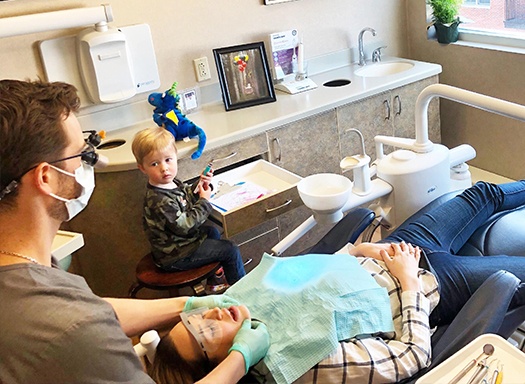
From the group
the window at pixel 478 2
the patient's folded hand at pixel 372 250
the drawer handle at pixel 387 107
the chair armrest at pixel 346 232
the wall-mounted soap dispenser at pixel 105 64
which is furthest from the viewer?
the window at pixel 478 2

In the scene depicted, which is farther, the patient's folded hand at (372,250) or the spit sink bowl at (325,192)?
the spit sink bowl at (325,192)

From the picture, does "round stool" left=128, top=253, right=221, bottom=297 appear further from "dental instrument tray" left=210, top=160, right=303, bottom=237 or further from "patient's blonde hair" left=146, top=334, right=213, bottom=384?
"patient's blonde hair" left=146, top=334, right=213, bottom=384

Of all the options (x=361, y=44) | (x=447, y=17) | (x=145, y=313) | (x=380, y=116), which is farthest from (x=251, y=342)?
(x=447, y=17)

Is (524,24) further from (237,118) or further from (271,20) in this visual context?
(237,118)

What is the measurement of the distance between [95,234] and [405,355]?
1473 mm

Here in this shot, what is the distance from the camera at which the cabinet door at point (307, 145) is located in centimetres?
256

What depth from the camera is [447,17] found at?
10.4ft

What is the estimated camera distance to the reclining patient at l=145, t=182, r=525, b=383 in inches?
53.7

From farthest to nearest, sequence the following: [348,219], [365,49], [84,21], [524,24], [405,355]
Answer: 1. [365,49]
2. [524,24]
3. [84,21]
4. [348,219]
5. [405,355]

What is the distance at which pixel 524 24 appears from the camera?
294 centimetres

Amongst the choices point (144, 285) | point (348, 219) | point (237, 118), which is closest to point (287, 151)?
point (237, 118)

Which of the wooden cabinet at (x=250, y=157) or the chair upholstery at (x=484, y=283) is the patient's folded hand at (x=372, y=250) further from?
the wooden cabinet at (x=250, y=157)

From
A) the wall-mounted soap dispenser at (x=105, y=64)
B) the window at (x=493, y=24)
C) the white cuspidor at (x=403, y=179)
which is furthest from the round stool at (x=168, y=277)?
the window at (x=493, y=24)

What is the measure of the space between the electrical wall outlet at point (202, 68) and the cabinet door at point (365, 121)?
2.27 feet
